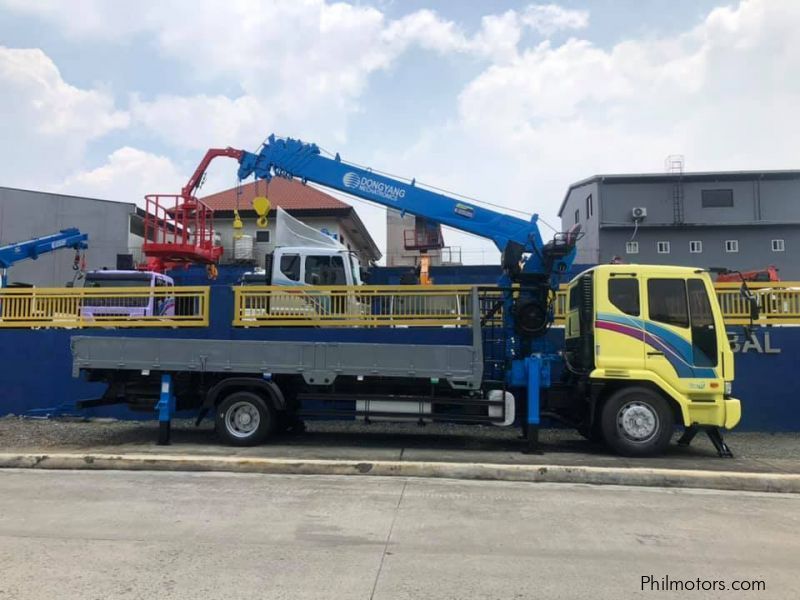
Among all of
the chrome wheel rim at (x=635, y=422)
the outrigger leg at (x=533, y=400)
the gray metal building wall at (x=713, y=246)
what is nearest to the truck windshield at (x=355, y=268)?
the outrigger leg at (x=533, y=400)

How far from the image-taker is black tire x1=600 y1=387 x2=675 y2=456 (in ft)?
28.2

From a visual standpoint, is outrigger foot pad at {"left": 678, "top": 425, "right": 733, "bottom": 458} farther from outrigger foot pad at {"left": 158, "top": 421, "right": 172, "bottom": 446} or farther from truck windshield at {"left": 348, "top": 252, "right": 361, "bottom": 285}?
outrigger foot pad at {"left": 158, "top": 421, "right": 172, "bottom": 446}

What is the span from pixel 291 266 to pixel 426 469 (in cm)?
549

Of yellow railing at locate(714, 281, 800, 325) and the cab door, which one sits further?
yellow railing at locate(714, 281, 800, 325)

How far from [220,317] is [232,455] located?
357 cm

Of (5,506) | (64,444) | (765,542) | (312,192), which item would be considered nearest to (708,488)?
(765,542)

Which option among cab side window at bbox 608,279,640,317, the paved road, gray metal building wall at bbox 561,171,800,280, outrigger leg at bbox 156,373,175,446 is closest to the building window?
gray metal building wall at bbox 561,171,800,280

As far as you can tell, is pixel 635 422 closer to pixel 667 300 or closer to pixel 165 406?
pixel 667 300

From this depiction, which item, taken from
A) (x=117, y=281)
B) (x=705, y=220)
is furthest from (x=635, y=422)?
(x=705, y=220)

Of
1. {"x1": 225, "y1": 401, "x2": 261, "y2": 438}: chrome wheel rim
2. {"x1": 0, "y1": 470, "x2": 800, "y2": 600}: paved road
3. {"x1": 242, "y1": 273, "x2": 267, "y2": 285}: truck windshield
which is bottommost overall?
{"x1": 0, "y1": 470, "x2": 800, "y2": 600}: paved road

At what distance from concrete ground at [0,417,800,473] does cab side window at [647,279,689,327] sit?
2.08 meters

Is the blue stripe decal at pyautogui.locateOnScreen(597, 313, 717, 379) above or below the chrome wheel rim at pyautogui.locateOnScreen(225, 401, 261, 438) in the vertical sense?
above

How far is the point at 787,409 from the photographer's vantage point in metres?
10.7

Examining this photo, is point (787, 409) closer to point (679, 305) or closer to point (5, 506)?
point (679, 305)
